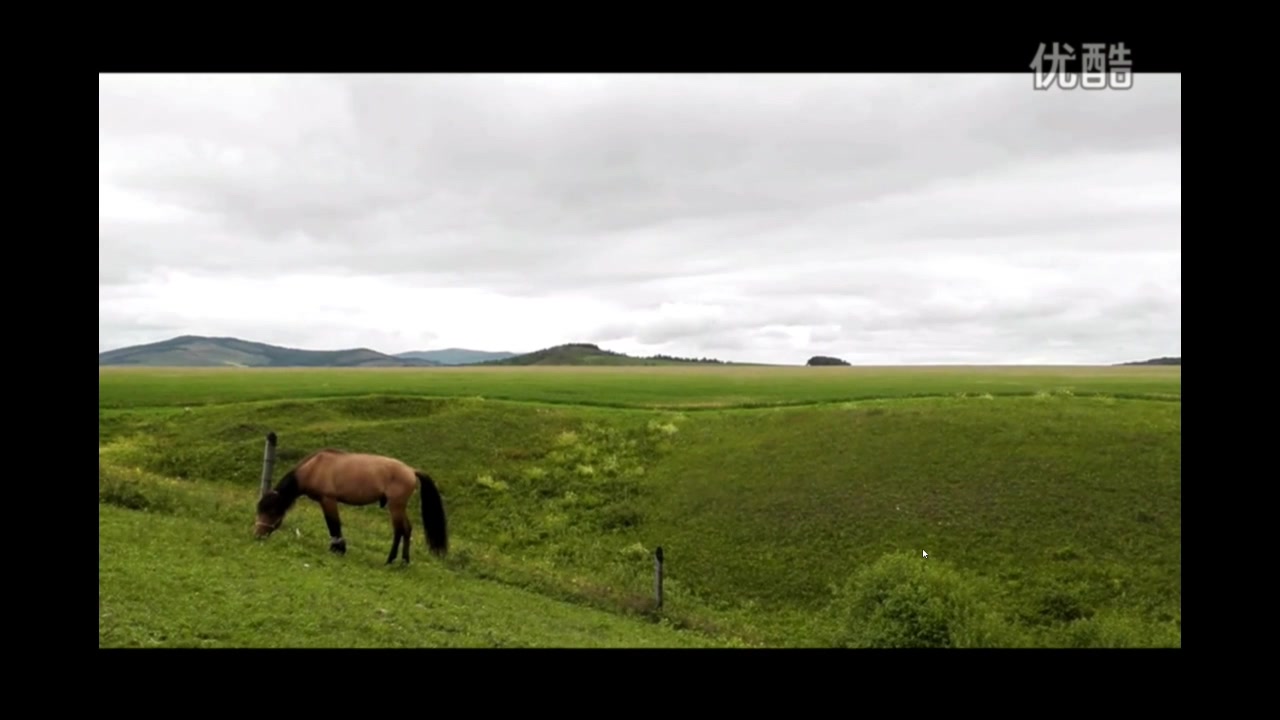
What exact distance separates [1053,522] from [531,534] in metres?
15.5

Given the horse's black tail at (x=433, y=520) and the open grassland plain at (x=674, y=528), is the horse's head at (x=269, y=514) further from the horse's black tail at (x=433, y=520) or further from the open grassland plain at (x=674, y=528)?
the horse's black tail at (x=433, y=520)

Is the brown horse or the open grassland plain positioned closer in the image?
the open grassland plain

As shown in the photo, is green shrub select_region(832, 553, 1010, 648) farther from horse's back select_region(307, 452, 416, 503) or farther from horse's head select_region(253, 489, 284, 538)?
horse's head select_region(253, 489, 284, 538)

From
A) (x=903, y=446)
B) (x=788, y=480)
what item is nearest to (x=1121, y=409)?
(x=903, y=446)

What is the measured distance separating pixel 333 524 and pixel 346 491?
66 cm

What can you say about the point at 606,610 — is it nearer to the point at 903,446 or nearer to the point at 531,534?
the point at 531,534

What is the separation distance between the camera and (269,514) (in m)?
14.7

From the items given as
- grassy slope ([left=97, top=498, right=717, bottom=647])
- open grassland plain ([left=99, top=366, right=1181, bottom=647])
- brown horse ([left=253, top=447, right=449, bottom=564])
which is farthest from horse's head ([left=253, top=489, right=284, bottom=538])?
open grassland plain ([left=99, top=366, right=1181, bottom=647])

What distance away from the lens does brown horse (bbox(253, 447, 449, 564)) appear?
582 inches

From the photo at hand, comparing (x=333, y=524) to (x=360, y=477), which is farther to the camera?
(x=360, y=477)

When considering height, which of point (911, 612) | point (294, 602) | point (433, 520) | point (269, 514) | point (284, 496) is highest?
point (284, 496)

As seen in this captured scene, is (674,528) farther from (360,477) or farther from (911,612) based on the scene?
(360,477)

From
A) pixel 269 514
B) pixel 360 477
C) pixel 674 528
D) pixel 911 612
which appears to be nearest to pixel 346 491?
pixel 360 477
